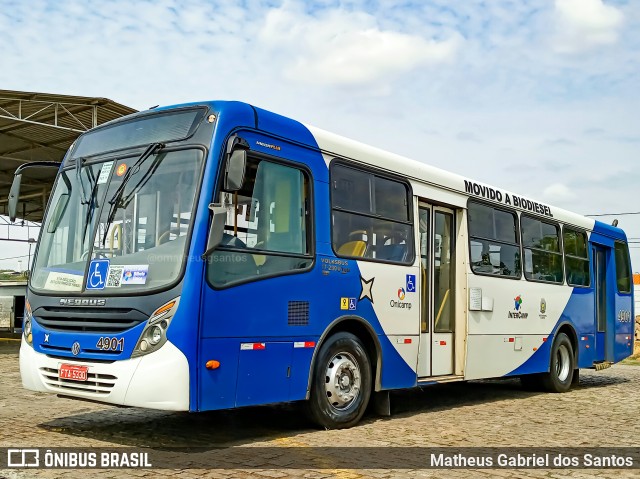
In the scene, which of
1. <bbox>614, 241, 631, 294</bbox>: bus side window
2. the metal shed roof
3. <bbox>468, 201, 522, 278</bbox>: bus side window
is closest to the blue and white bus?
<bbox>468, 201, 522, 278</bbox>: bus side window

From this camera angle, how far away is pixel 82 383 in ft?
21.9

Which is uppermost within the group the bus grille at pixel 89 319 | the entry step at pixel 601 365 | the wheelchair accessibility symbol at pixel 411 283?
the wheelchair accessibility symbol at pixel 411 283

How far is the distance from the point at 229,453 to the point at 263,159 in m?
2.78

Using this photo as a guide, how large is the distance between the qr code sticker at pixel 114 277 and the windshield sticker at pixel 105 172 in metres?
1.00

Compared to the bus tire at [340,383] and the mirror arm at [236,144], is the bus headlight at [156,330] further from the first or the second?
the bus tire at [340,383]

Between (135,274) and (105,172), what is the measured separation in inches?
51.3

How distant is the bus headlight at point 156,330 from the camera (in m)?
6.34

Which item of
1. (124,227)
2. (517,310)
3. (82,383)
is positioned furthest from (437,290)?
(82,383)

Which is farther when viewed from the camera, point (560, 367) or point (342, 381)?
point (560, 367)

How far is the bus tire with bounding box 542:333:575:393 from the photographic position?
13.1 metres

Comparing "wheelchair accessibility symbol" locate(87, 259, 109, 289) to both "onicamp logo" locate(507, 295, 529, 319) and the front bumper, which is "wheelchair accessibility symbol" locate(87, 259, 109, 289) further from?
"onicamp logo" locate(507, 295, 529, 319)

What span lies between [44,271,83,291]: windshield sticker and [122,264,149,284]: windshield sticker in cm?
57

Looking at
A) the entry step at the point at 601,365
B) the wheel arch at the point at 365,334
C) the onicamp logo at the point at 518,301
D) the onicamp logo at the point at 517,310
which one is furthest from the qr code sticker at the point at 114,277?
the entry step at the point at 601,365

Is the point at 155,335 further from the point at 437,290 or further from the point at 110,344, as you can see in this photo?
the point at 437,290
